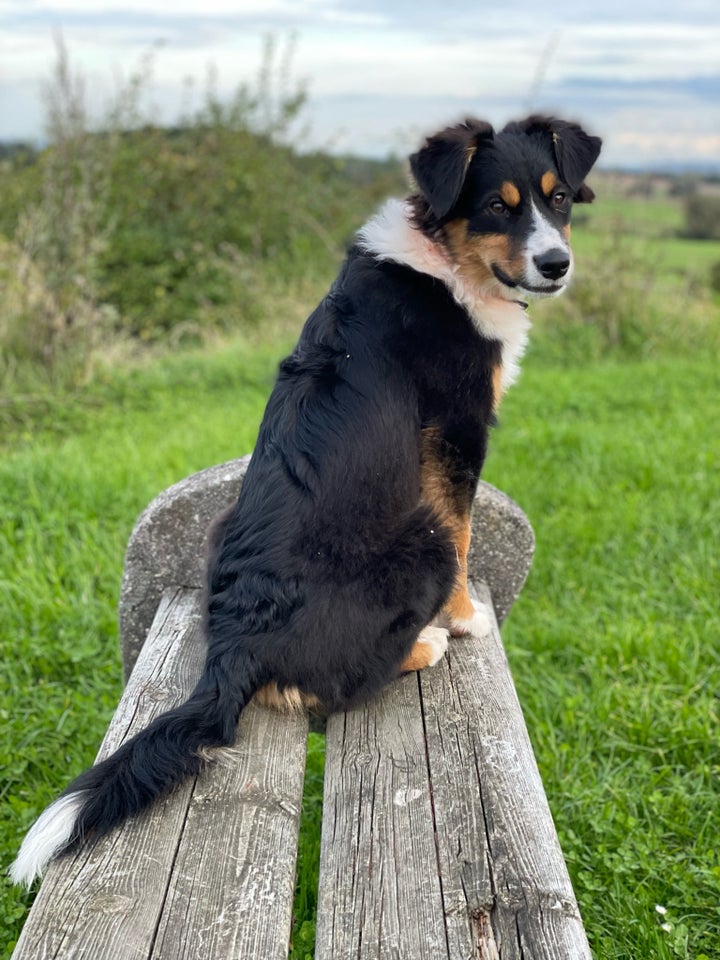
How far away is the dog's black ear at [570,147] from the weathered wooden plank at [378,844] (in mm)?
1732

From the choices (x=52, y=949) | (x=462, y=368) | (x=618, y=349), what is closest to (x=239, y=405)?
(x=618, y=349)

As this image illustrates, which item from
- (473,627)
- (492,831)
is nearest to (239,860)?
(492,831)

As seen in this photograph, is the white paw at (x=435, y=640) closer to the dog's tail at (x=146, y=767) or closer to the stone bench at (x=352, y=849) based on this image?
A: the stone bench at (x=352, y=849)

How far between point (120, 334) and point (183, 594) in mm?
7223

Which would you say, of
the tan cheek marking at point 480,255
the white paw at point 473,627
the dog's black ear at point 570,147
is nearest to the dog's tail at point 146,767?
the white paw at point 473,627

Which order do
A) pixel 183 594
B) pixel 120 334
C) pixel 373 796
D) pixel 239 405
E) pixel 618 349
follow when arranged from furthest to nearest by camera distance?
pixel 120 334 → pixel 618 349 → pixel 239 405 → pixel 183 594 → pixel 373 796

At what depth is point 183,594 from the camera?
9.73 feet

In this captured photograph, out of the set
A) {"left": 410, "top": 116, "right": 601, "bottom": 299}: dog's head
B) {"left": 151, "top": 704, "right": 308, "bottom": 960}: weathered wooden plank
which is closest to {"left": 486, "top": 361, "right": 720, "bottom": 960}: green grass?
{"left": 151, "top": 704, "right": 308, "bottom": 960}: weathered wooden plank

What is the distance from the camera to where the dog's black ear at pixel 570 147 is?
2.85 meters

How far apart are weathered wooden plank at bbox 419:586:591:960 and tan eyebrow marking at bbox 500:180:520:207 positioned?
55.0 inches

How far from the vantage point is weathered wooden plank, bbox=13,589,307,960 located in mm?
1531

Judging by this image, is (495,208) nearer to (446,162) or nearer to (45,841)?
(446,162)

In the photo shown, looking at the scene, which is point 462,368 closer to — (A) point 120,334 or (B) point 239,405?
(B) point 239,405

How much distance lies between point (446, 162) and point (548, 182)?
32 centimetres
